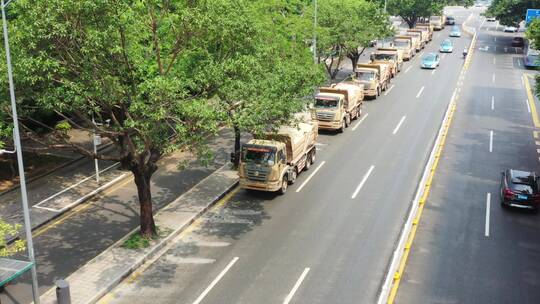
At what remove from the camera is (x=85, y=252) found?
21688 mm

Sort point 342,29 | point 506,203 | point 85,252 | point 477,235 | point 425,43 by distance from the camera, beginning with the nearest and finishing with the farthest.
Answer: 1. point 85,252
2. point 477,235
3. point 506,203
4. point 342,29
5. point 425,43

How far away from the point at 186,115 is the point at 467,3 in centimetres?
9866

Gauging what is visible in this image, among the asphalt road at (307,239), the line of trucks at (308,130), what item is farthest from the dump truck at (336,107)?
the asphalt road at (307,239)

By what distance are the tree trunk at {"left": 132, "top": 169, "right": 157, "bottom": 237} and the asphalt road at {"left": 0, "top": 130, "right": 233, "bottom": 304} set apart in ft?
5.38

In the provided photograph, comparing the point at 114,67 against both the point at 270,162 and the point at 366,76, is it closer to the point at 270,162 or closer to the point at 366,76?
the point at 270,162

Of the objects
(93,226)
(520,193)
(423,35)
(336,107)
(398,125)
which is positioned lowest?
(93,226)

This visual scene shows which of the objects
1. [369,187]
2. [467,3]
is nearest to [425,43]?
[467,3]

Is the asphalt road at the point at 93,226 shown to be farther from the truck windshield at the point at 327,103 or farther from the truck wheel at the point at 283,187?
the truck windshield at the point at 327,103

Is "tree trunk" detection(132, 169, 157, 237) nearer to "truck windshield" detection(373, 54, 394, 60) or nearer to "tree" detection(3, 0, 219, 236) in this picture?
"tree" detection(3, 0, 219, 236)

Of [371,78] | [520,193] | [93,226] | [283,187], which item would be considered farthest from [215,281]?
[371,78]

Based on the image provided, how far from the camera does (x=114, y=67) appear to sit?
63.5ft

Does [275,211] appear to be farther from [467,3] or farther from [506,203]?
[467,3]

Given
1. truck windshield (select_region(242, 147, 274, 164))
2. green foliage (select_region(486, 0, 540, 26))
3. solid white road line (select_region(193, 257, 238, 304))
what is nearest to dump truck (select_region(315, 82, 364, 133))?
truck windshield (select_region(242, 147, 274, 164))

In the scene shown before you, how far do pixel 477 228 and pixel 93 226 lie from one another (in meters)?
16.6
